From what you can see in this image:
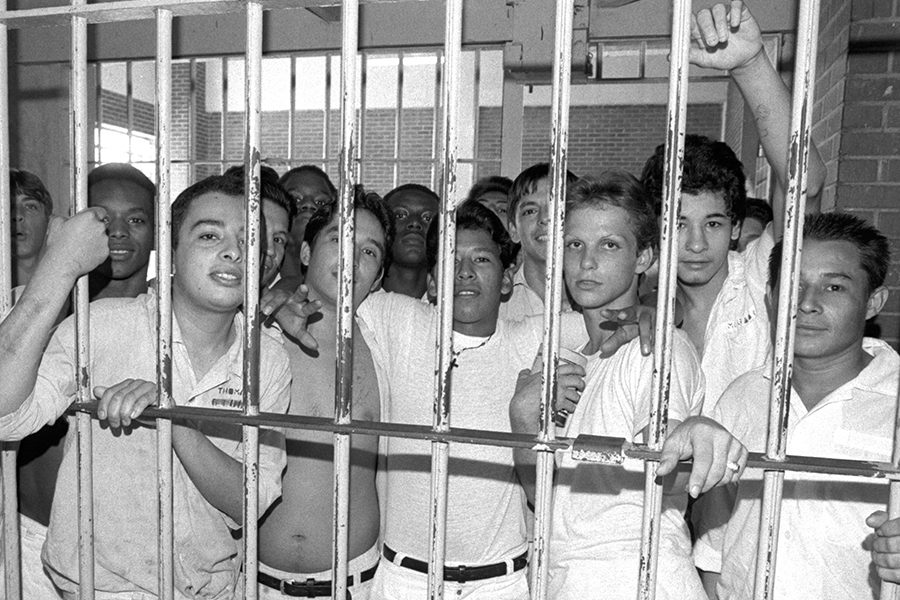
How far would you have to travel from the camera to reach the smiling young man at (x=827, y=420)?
53.9 inches

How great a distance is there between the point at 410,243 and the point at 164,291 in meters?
1.82

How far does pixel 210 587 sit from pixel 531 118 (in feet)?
35.0

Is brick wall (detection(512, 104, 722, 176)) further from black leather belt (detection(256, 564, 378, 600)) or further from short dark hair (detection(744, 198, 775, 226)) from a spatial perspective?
black leather belt (detection(256, 564, 378, 600))

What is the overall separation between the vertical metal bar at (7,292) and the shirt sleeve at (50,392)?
118mm

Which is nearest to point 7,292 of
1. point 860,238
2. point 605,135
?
point 860,238

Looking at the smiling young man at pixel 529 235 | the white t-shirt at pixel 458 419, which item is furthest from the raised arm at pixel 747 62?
the smiling young man at pixel 529 235

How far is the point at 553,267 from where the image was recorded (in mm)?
1074

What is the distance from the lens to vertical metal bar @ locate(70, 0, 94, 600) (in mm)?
1330

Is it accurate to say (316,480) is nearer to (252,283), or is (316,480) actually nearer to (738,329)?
(252,283)

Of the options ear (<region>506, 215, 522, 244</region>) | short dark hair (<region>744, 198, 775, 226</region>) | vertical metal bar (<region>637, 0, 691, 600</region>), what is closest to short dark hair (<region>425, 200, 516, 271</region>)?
ear (<region>506, 215, 522, 244</region>)

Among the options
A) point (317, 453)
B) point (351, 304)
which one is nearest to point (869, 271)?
point (351, 304)

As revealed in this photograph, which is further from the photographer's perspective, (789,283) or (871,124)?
(871,124)

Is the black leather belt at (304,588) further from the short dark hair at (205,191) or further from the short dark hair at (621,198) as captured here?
the short dark hair at (621,198)

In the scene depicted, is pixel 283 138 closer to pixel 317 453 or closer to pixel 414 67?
pixel 414 67
